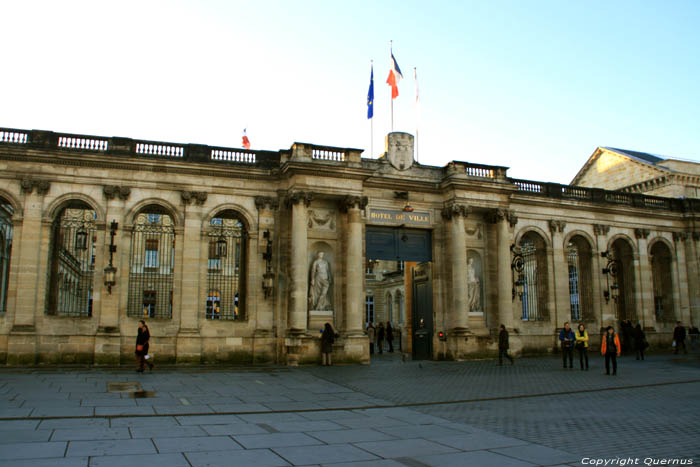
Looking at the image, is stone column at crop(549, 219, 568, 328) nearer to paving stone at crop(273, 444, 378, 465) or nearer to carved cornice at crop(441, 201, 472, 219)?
carved cornice at crop(441, 201, 472, 219)

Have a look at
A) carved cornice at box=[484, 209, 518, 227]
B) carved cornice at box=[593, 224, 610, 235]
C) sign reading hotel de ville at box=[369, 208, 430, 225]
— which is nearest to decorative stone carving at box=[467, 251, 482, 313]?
carved cornice at box=[484, 209, 518, 227]

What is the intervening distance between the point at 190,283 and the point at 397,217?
948cm

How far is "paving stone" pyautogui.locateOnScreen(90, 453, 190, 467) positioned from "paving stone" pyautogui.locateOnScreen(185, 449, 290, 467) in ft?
0.51

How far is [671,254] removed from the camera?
3459cm

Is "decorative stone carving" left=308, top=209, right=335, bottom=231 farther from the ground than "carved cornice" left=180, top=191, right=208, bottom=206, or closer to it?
closer to it

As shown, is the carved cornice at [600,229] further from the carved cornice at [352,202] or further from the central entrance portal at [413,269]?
the carved cornice at [352,202]

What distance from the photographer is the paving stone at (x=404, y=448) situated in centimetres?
845

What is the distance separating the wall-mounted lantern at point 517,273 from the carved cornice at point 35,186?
67.2 feet

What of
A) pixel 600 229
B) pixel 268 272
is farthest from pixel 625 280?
pixel 268 272

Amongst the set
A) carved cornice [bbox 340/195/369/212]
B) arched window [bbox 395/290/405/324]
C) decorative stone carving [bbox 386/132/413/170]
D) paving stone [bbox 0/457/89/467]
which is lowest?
paving stone [bbox 0/457/89/467]

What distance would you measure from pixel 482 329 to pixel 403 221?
6.24 metres

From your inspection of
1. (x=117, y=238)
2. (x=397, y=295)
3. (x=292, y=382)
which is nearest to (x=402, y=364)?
(x=292, y=382)

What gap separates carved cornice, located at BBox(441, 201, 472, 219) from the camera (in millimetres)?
26734

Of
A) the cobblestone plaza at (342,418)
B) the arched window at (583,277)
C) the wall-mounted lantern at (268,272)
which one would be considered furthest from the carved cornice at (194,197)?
the arched window at (583,277)
